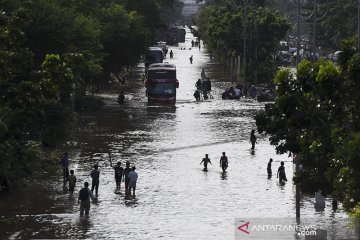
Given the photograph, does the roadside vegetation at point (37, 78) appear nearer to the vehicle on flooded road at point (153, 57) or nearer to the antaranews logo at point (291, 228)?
the antaranews logo at point (291, 228)

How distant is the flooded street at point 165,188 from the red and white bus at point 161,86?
720 centimetres

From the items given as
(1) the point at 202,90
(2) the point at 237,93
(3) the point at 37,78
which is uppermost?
(3) the point at 37,78

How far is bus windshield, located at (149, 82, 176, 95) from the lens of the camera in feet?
233

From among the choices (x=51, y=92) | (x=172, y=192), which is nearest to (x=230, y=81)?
(x=172, y=192)

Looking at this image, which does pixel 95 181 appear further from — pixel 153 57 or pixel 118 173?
pixel 153 57

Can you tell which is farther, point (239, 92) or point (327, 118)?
point (239, 92)

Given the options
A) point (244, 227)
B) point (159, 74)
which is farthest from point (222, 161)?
point (159, 74)

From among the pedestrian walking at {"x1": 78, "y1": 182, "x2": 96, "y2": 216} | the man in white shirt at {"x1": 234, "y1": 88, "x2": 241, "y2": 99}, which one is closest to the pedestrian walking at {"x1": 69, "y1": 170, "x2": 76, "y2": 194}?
the pedestrian walking at {"x1": 78, "y1": 182, "x2": 96, "y2": 216}

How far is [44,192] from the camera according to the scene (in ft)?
117

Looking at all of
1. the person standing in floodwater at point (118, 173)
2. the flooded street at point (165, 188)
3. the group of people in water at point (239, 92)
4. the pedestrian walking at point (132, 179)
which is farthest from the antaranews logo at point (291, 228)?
the group of people in water at point (239, 92)

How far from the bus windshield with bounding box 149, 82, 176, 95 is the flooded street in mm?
7365

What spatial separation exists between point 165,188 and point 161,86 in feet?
114

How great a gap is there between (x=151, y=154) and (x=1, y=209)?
1389 centimetres

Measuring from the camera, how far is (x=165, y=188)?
120ft
